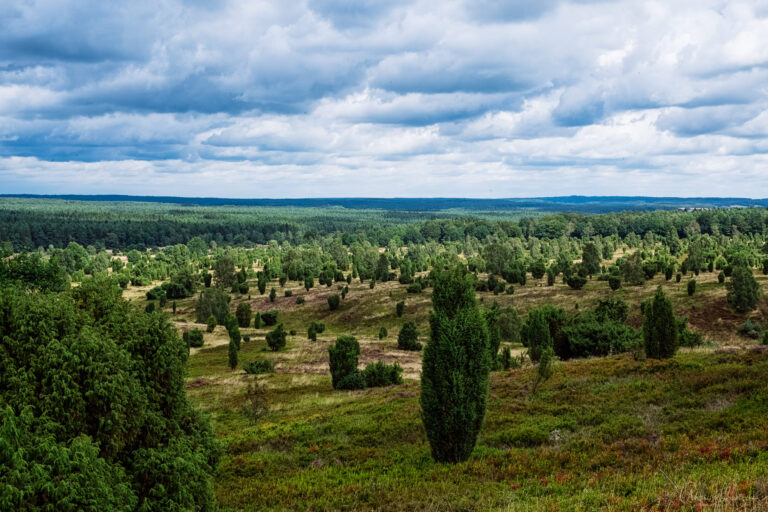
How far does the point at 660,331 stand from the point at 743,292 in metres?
38.1

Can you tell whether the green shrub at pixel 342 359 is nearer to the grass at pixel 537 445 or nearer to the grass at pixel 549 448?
the grass at pixel 537 445

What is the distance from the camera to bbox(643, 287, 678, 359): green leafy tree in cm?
3098

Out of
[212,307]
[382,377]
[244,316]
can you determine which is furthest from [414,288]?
[382,377]

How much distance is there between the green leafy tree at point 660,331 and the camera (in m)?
31.0

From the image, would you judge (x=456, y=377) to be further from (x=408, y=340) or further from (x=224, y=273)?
(x=224, y=273)

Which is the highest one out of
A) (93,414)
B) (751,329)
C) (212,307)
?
(93,414)

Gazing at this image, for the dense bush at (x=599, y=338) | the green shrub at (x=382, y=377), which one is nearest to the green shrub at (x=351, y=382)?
the green shrub at (x=382, y=377)

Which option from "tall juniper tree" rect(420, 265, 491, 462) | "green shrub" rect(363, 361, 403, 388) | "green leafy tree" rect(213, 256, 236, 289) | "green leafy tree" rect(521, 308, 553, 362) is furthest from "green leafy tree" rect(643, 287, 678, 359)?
"green leafy tree" rect(213, 256, 236, 289)

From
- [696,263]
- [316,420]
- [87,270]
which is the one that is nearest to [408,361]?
[316,420]

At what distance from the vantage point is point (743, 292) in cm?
6034

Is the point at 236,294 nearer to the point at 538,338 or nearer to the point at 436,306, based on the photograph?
the point at 538,338

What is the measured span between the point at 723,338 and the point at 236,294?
86.8 metres

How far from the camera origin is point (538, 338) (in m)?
44.4

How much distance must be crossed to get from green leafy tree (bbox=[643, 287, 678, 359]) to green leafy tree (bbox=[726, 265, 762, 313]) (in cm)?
3736
